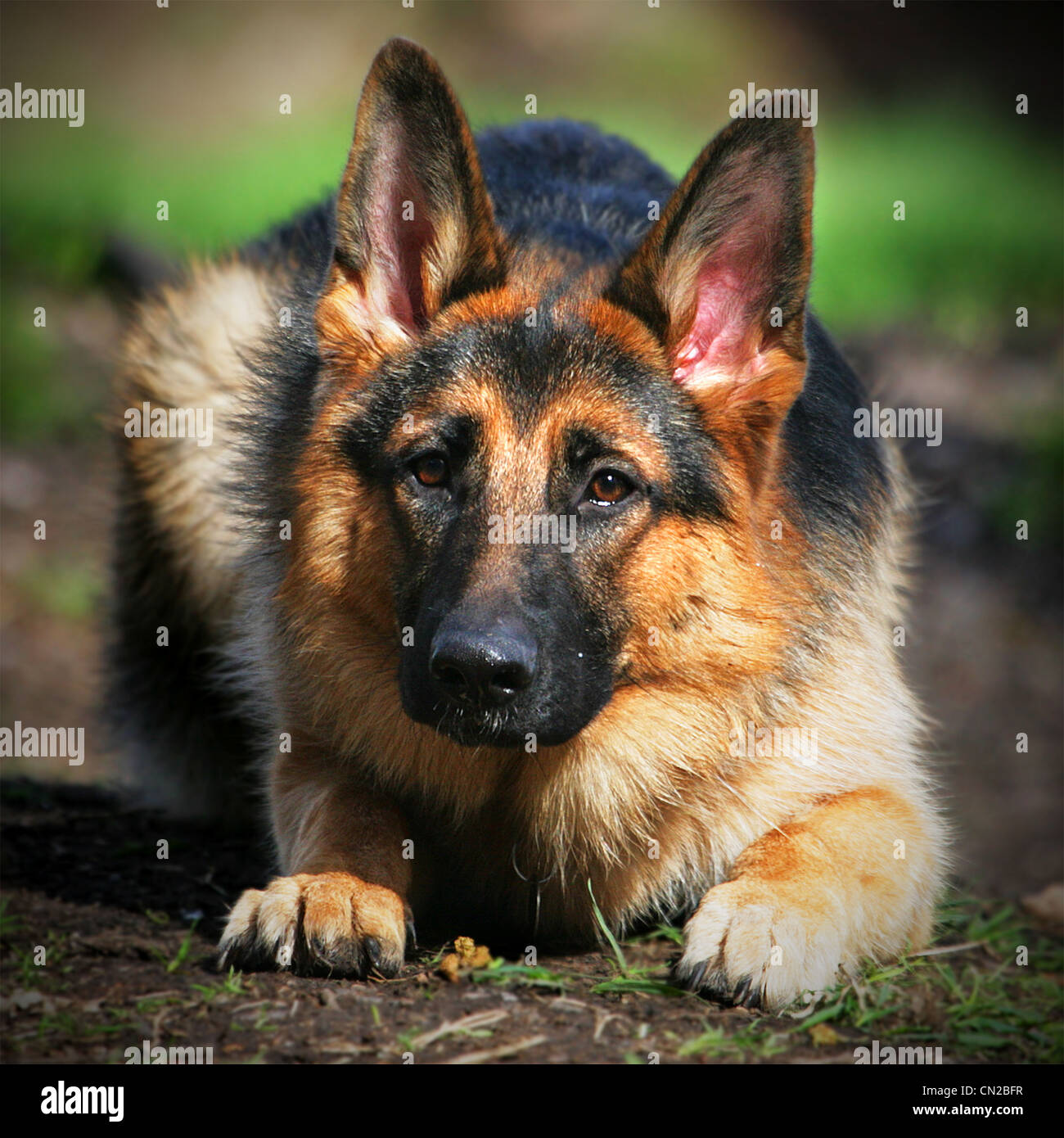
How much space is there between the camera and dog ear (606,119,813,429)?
4.03 meters

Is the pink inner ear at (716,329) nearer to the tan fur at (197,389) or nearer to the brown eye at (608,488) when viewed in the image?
the brown eye at (608,488)

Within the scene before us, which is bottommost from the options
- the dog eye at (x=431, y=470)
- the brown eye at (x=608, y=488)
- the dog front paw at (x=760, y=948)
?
the dog front paw at (x=760, y=948)

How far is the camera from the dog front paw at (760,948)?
3.78m

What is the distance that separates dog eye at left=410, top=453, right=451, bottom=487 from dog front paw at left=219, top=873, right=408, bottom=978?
4.20 ft

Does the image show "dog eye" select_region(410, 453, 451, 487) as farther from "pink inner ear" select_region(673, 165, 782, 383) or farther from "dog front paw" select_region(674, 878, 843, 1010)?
"dog front paw" select_region(674, 878, 843, 1010)

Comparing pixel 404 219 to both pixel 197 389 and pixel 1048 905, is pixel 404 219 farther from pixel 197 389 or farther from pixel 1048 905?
pixel 1048 905

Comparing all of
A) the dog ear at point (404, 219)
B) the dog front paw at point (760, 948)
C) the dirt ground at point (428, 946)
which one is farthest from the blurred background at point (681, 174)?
the dog front paw at point (760, 948)

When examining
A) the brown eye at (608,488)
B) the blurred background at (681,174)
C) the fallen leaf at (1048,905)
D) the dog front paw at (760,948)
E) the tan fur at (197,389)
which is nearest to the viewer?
the dog front paw at (760,948)

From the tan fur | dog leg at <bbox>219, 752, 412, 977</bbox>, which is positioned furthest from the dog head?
the tan fur

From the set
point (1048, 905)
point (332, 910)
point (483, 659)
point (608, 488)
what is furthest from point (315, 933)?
point (1048, 905)

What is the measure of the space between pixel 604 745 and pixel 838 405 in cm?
167

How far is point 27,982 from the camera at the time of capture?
151 inches

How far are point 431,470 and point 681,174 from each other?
11592 millimetres

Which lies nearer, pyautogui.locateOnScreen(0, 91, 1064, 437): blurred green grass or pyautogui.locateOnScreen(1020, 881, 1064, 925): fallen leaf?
pyautogui.locateOnScreen(1020, 881, 1064, 925): fallen leaf
